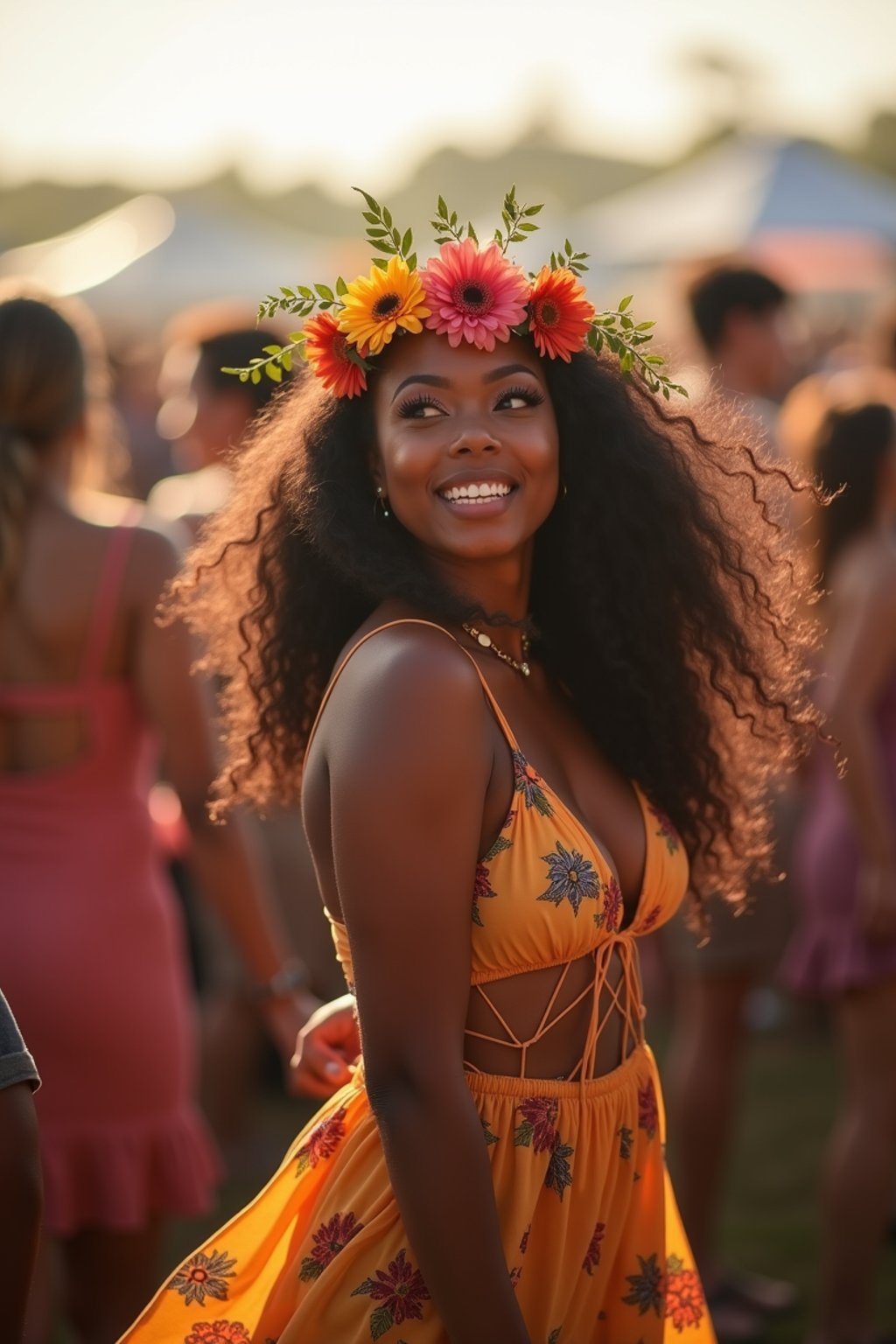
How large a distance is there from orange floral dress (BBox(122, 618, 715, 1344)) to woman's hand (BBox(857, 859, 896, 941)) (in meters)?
1.63

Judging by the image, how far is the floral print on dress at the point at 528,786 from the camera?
2020mm

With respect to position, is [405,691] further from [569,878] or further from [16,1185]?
[16,1185]

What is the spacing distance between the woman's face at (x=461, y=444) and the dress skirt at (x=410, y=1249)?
73 centimetres

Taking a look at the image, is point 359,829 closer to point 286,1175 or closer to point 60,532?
point 286,1175

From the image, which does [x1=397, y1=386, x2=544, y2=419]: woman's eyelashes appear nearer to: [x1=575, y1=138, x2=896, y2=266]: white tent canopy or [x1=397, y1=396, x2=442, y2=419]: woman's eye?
[x1=397, y1=396, x2=442, y2=419]: woman's eye

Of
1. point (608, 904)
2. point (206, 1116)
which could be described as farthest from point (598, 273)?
point (608, 904)

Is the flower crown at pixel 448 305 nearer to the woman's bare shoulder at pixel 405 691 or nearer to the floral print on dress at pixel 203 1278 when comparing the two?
the woman's bare shoulder at pixel 405 691

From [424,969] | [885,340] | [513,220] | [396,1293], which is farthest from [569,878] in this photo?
[885,340]

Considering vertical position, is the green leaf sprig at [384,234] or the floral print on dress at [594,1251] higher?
the green leaf sprig at [384,234]

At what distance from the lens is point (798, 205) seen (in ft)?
42.8

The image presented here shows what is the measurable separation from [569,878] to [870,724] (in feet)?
6.53

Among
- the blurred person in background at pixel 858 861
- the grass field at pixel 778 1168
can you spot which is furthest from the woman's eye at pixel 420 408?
the grass field at pixel 778 1168

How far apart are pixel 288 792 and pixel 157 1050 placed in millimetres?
890

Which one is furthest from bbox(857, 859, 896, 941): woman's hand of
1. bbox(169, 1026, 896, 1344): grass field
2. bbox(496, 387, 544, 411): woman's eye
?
bbox(496, 387, 544, 411): woman's eye
